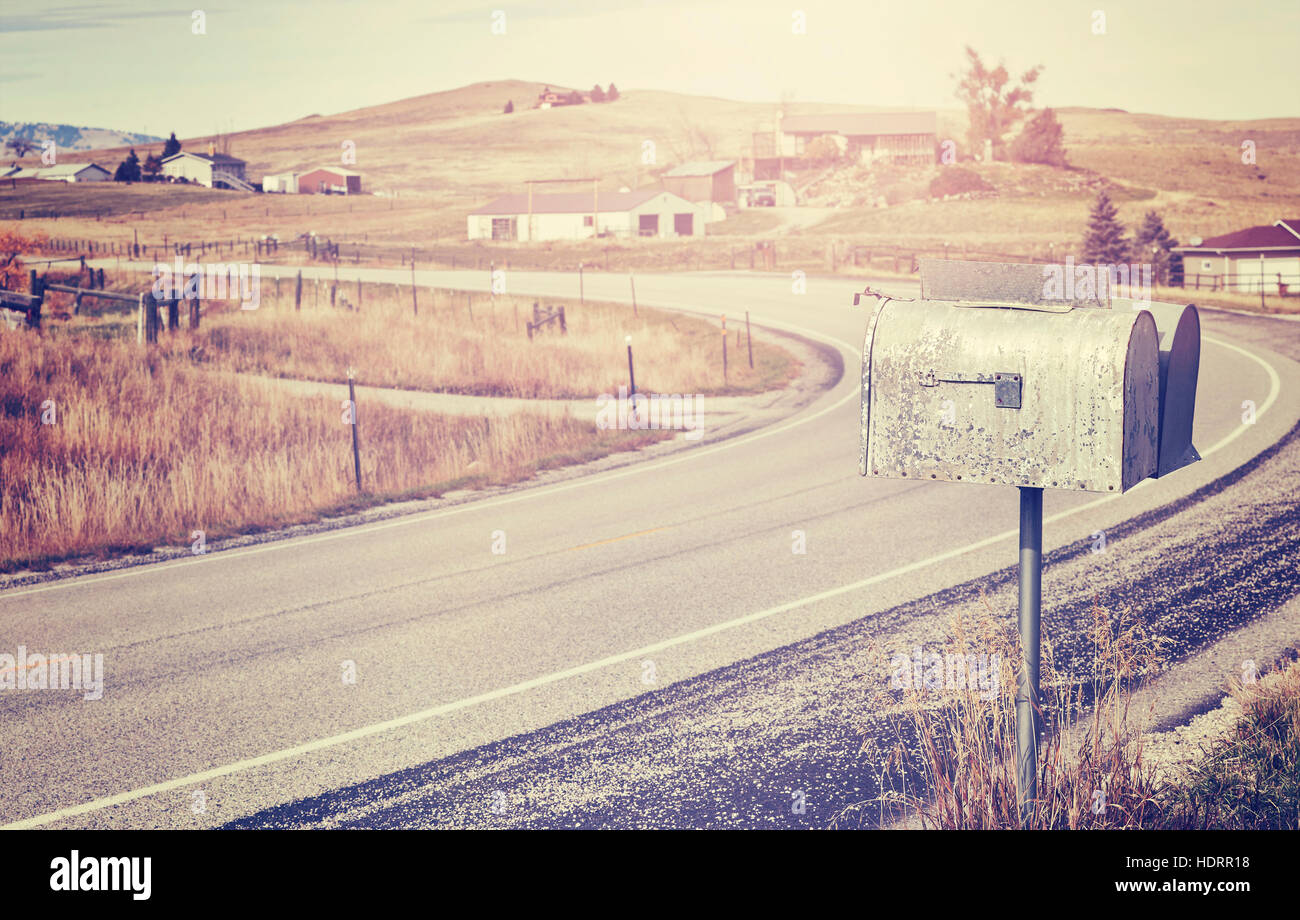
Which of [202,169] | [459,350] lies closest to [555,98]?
[202,169]

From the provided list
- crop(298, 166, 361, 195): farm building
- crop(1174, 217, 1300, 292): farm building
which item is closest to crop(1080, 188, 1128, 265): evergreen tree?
crop(1174, 217, 1300, 292): farm building

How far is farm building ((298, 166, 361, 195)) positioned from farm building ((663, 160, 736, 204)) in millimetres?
29664

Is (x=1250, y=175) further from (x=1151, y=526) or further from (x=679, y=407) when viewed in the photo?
(x=1151, y=526)

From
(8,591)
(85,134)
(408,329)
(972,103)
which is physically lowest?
(8,591)

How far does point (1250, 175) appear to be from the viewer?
77875 mm

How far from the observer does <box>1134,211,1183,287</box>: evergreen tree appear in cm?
4141

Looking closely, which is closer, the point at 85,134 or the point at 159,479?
the point at 159,479

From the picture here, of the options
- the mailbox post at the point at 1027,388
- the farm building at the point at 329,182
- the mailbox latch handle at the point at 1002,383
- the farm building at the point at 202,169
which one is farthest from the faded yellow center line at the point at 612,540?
the farm building at the point at 329,182

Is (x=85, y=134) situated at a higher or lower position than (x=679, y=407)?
higher

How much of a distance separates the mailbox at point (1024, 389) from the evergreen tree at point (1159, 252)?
138 feet

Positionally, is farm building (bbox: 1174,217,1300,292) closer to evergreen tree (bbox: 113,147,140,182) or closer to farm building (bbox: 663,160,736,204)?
evergreen tree (bbox: 113,147,140,182)

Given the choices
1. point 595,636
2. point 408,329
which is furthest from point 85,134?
point 595,636

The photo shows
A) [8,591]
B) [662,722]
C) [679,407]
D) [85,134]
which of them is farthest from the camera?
[85,134]
